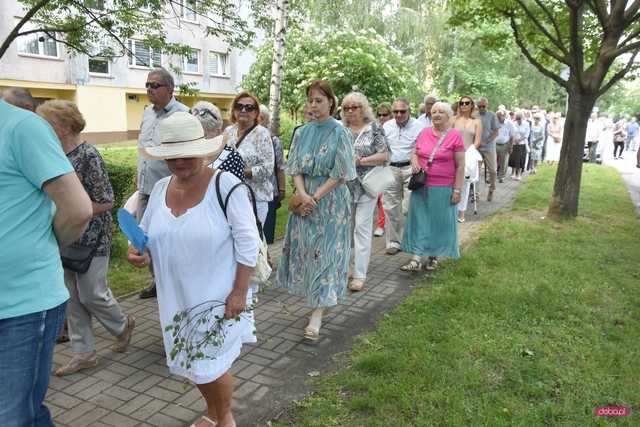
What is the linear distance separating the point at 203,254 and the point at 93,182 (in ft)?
4.81

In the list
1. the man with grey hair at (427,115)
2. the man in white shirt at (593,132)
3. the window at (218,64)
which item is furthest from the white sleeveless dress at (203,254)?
the window at (218,64)

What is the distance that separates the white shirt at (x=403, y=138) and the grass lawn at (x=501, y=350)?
5.33ft

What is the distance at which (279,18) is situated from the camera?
10.7m

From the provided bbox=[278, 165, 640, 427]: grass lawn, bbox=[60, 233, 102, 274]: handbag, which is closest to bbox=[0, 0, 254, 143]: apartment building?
bbox=[278, 165, 640, 427]: grass lawn

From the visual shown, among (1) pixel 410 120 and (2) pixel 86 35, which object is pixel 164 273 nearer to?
(1) pixel 410 120

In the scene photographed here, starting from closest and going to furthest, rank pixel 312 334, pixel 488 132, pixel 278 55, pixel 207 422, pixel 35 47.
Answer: pixel 207 422, pixel 312 334, pixel 278 55, pixel 488 132, pixel 35 47

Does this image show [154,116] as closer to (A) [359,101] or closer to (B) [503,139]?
(A) [359,101]

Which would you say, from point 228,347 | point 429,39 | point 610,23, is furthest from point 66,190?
point 429,39

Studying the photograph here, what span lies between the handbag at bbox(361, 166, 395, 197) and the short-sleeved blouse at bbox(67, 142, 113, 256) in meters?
2.94

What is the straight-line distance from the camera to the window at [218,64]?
111ft

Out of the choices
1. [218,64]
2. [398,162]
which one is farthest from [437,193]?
[218,64]

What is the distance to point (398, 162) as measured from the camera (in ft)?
24.8

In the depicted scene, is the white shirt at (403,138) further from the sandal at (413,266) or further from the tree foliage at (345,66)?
the tree foliage at (345,66)

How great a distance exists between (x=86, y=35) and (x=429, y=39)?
24285 millimetres
